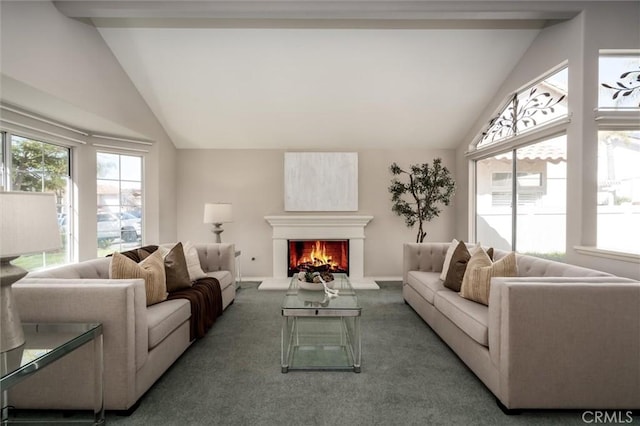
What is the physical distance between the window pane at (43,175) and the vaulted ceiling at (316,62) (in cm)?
137

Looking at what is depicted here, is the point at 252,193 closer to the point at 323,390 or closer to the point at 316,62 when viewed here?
the point at 316,62

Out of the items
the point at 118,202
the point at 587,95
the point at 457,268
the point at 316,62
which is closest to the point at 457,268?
the point at 457,268

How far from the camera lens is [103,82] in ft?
12.0

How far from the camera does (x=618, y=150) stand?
3123mm

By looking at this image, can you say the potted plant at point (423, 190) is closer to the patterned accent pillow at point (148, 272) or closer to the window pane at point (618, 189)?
the window pane at point (618, 189)

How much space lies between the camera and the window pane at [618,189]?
10.0 feet

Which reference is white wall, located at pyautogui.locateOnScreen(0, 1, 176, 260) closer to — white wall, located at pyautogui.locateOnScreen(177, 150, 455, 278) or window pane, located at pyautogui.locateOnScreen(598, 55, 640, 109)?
white wall, located at pyautogui.locateOnScreen(177, 150, 455, 278)

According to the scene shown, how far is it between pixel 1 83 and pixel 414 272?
14.3 feet

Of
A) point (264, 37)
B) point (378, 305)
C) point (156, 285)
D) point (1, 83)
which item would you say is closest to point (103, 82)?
point (1, 83)

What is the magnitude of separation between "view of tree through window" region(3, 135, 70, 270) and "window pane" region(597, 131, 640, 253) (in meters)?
5.72

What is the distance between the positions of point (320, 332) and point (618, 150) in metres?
3.40

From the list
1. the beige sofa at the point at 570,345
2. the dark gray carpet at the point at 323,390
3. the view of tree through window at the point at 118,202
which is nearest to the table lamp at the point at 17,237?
the dark gray carpet at the point at 323,390

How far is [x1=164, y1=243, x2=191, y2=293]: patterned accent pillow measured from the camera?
307cm

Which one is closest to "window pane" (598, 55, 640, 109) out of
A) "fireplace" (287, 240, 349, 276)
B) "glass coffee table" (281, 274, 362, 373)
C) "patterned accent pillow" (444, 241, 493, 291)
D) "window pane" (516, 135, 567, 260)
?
"window pane" (516, 135, 567, 260)
